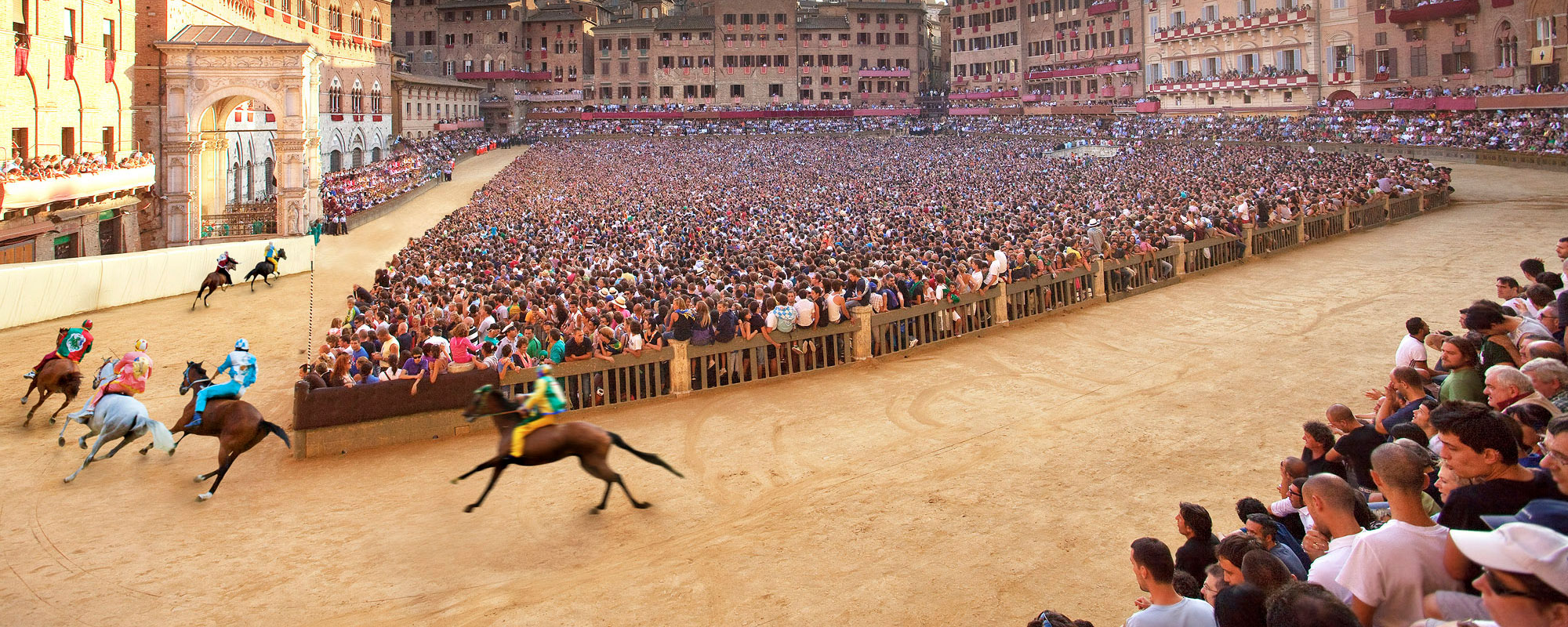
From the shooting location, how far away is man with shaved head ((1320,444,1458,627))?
4203 mm

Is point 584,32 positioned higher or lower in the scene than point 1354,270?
higher

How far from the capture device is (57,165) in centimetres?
2544

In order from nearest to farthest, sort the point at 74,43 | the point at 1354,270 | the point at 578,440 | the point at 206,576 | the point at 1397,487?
1. the point at 1397,487
2. the point at 206,576
3. the point at 578,440
4. the point at 1354,270
5. the point at 74,43

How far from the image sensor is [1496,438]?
444 cm

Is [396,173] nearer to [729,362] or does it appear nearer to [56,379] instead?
[56,379]

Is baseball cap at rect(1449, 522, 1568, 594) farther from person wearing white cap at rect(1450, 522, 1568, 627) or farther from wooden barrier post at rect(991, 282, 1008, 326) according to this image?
wooden barrier post at rect(991, 282, 1008, 326)

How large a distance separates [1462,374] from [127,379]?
14.2 meters

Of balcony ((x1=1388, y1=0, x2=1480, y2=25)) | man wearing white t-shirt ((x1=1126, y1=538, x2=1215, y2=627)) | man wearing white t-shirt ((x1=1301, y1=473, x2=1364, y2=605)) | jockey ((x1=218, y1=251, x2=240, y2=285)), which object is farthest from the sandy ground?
balcony ((x1=1388, y1=0, x2=1480, y2=25))

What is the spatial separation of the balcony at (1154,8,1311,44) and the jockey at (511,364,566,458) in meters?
60.9

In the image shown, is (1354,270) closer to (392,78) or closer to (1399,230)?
(1399,230)

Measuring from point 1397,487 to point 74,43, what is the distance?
35.4m

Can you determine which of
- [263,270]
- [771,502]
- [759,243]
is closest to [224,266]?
[263,270]

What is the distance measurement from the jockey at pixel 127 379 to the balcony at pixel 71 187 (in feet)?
48.2

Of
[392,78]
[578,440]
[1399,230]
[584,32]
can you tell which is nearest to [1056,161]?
[1399,230]
